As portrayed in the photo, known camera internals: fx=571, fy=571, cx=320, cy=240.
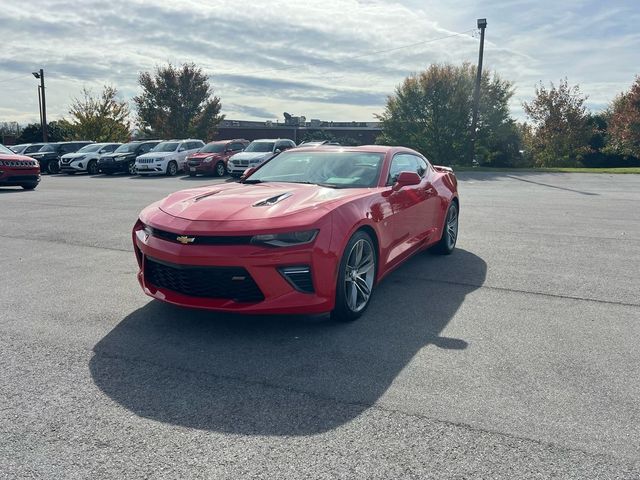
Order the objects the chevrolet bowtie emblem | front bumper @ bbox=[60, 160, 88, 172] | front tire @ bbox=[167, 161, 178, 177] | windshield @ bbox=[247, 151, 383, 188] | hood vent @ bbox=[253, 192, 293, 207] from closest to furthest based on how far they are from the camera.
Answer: the chevrolet bowtie emblem
hood vent @ bbox=[253, 192, 293, 207]
windshield @ bbox=[247, 151, 383, 188]
front tire @ bbox=[167, 161, 178, 177]
front bumper @ bbox=[60, 160, 88, 172]

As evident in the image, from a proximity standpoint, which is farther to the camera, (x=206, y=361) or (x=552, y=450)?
(x=206, y=361)

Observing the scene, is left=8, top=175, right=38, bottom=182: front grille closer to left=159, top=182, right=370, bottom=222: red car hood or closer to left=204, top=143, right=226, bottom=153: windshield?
left=204, top=143, right=226, bottom=153: windshield

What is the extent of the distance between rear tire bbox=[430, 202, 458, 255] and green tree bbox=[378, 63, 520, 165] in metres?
26.7

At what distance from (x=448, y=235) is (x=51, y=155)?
2828 centimetres

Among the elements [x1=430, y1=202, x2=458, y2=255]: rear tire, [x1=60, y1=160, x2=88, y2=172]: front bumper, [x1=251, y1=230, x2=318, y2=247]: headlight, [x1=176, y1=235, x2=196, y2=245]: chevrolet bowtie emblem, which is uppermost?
[x1=251, y1=230, x2=318, y2=247]: headlight

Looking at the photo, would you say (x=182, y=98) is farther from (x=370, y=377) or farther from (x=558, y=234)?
(x=370, y=377)

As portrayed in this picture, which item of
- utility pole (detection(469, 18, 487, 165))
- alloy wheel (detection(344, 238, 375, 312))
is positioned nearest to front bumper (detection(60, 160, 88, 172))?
utility pole (detection(469, 18, 487, 165))

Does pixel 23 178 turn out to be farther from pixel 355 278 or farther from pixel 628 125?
pixel 628 125

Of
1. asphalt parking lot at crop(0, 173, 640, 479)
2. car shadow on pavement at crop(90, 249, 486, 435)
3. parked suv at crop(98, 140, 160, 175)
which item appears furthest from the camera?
parked suv at crop(98, 140, 160, 175)

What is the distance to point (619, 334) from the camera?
4.48 metres

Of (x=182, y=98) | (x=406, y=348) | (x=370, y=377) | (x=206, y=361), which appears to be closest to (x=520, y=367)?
(x=406, y=348)

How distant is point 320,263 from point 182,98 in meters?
42.9

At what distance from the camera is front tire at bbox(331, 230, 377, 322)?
14.7ft

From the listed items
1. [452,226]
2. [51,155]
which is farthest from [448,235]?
[51,155]
